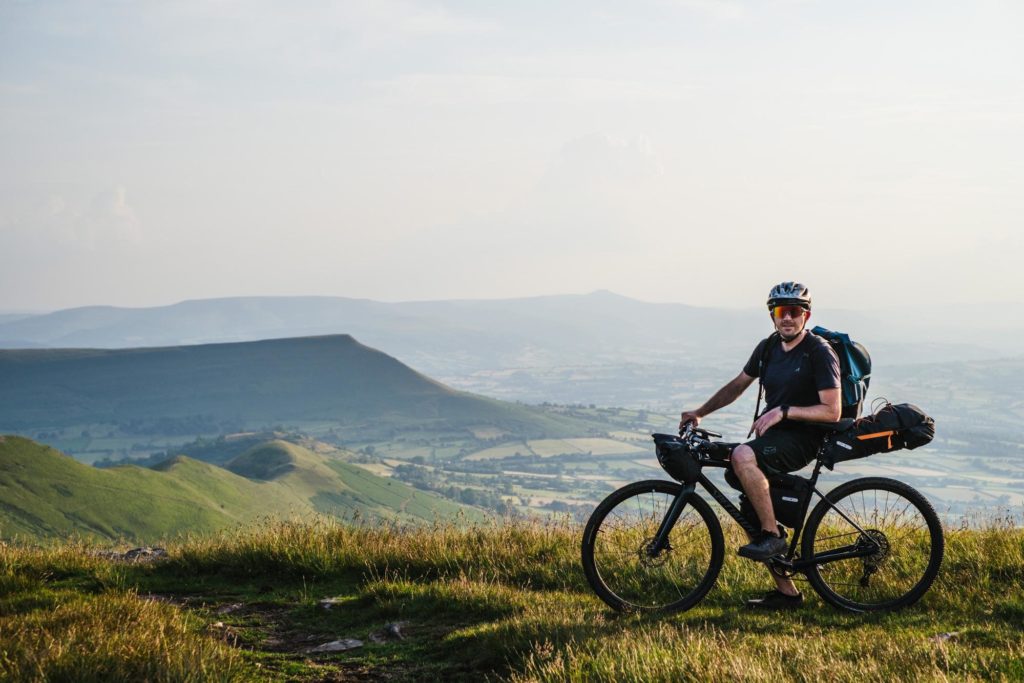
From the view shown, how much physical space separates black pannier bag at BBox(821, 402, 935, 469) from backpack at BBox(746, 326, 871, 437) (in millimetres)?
159

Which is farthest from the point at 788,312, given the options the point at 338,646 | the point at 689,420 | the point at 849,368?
the point at 338,646

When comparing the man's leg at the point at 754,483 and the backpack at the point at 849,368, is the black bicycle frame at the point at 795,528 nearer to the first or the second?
the man's leg at the point at 754,483

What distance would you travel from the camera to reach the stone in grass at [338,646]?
7074mm

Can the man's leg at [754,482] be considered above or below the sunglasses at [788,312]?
below

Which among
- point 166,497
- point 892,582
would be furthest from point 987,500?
point 892,582

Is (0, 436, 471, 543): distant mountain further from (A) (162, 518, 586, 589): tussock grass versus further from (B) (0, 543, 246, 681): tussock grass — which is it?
(B) (0, 543, 246, 681): tussock grass

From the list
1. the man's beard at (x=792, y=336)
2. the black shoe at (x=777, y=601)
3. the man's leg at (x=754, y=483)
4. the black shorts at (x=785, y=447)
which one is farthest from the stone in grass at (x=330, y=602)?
the man's beard at (x=792, y=336)

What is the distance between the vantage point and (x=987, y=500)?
135375 millimetres

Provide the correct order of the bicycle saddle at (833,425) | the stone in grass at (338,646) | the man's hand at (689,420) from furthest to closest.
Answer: the man's hand at (689,420), the bicycle saddle at (833,425), the stone in grass at (338,646)

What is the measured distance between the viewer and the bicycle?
7512 mm

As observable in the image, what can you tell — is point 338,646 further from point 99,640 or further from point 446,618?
point 99,640

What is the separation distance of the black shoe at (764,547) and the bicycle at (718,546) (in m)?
0.12

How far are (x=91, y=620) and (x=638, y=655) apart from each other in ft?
13.3

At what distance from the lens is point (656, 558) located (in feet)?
25.7
